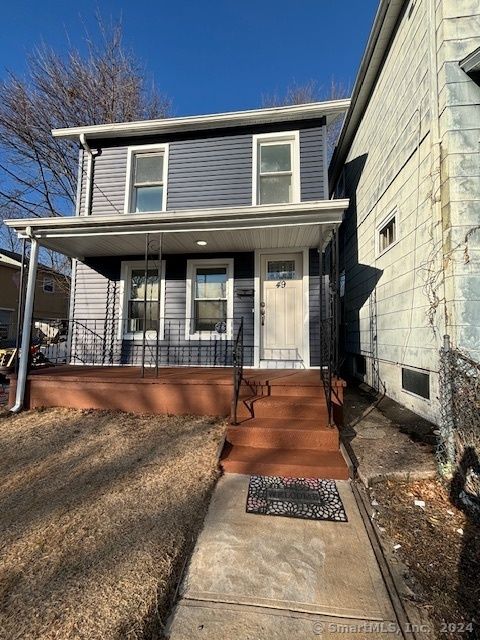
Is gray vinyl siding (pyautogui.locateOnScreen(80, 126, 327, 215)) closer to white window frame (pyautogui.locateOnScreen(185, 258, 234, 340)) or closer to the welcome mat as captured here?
white window frame (pyautogui.locateOnScreen(185, 258, 234, 340))

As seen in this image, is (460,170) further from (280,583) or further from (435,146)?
(280,583)

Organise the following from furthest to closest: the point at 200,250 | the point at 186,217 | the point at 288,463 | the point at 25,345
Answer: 1. the point at 200,250
2. the point at 25,345
3. the point at 186,217
4. the point at 288,463

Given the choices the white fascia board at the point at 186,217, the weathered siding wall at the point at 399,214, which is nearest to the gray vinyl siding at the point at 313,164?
the weathered siding wall at the point at 399,214

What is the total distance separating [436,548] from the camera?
2.20 meters

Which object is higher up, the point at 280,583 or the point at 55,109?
the point at 55,109

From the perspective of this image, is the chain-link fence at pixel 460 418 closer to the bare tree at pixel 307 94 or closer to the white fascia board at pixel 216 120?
the white fascia board at pixel 216 120

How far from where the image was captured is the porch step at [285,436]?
357 cm

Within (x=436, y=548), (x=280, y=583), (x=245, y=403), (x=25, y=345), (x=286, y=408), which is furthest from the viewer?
(x=25, y=345)

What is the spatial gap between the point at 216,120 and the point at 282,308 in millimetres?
3849

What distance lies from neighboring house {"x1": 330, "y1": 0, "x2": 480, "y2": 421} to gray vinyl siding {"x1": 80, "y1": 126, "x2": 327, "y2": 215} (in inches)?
46.8

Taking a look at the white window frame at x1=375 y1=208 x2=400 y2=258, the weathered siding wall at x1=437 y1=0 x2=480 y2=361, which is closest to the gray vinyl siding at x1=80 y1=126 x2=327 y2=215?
the white window frame at x1=375 y1=208 x2=400 y2=258

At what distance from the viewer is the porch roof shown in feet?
15.4

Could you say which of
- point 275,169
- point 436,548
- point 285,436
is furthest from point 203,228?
point 436,548

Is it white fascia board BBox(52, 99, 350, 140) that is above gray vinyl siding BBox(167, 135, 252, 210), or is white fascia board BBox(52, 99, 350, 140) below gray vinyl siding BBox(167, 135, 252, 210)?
above
